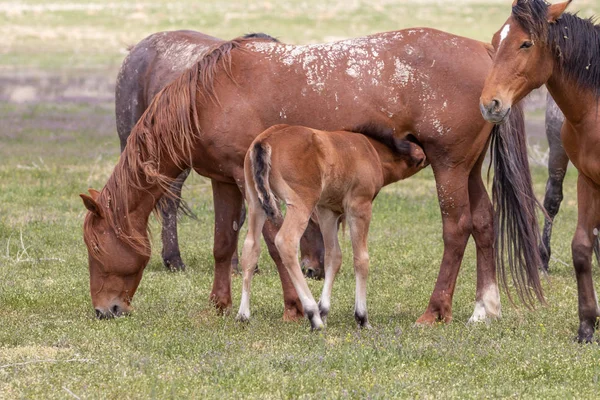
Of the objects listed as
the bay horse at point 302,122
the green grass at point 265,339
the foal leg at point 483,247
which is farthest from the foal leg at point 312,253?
the foal leg at point 483,247

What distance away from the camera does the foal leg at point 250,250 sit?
745 centimetres

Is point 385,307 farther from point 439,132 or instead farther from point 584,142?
point 584,142

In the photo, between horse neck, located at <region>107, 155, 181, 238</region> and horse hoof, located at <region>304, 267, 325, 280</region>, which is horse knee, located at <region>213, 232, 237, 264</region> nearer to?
horse neck, located at <region>107, 155, 181, 238</region>

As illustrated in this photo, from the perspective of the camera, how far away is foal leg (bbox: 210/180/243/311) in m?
8.37

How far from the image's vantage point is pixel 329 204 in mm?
7637

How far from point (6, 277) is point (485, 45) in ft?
15.6

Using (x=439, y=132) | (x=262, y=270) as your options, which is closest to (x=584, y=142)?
(x=439, y=132)

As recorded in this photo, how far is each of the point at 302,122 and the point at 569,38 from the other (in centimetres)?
219

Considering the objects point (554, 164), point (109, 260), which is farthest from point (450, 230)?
point (554, 164)

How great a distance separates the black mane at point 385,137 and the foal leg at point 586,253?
4.45 ft

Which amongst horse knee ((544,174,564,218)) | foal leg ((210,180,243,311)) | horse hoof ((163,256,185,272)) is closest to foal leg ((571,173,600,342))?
foal leg ((210,180,243,311))

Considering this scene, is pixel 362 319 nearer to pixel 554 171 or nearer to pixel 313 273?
pixel 313 273

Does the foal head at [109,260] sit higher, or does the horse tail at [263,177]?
the horse tail at [263,177]

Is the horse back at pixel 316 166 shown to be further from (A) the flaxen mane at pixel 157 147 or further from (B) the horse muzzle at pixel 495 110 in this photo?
(B) the horse muzzle at pixel 495 110
